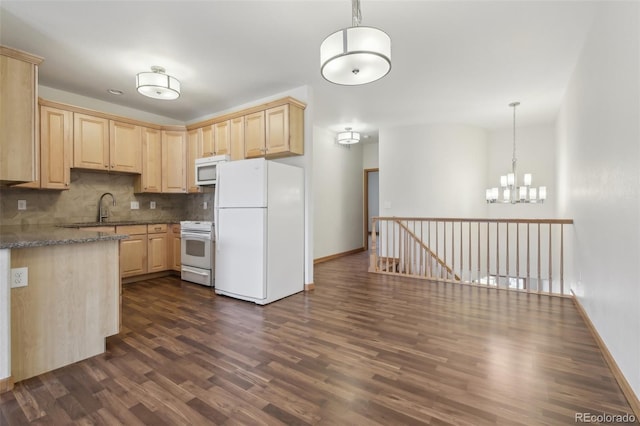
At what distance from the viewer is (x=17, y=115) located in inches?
97.7

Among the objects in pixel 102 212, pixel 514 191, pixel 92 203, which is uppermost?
pixel 514 191

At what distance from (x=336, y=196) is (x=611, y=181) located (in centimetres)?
490

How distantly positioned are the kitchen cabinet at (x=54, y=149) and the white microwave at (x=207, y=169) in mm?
1584

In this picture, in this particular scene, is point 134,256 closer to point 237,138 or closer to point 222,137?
point 222,137

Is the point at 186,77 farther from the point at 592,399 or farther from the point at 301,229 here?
the point at 592,399

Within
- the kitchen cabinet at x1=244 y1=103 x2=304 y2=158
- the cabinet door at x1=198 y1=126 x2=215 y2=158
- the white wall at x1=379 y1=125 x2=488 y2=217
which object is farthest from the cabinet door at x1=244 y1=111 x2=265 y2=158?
the white wall at x1=379 y1=125 x2=488 y2=217

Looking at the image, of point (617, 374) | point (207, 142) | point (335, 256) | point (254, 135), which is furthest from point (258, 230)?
point (335, 256)

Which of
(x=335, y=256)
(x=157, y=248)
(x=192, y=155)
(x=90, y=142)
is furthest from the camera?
(x=335, y=256)

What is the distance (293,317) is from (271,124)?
2.47 metres

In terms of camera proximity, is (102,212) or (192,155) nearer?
(102,212)

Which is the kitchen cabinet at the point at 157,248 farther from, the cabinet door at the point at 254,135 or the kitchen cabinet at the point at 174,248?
the cabinet door at the point at 254,135

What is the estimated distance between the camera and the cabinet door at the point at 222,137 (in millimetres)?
4441

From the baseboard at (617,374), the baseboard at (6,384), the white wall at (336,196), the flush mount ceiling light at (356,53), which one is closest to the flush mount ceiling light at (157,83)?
the flush mount ceiling light at (356,53)

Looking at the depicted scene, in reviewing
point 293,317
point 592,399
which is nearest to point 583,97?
point 592,399
